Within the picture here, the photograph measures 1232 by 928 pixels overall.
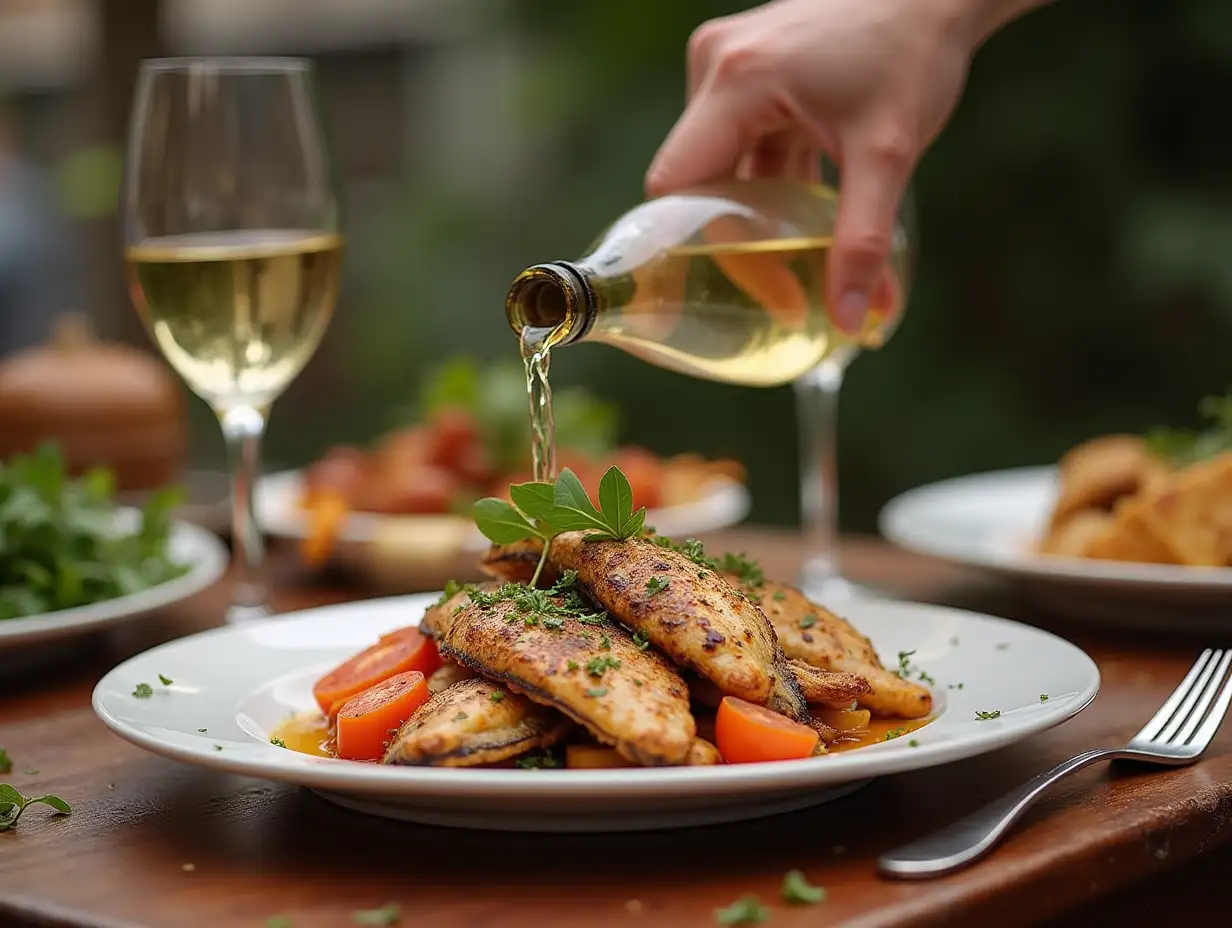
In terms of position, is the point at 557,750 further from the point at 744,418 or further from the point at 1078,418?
the point at 744,418

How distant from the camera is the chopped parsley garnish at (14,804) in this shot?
1513 millimetres

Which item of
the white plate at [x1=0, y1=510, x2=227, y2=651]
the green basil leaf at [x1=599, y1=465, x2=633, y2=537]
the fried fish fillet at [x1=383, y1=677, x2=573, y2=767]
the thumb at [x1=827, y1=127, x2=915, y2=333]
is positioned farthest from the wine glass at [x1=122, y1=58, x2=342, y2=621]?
the fried fish fillet at [x1=383, y1=677, x2=573, y2=767]

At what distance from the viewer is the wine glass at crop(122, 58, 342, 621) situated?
2279 mm

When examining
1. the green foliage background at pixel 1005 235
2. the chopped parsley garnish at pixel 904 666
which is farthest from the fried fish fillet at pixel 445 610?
the green foliage background at pixel 1005 235

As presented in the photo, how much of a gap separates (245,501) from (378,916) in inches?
51.0

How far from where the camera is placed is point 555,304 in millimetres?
1837

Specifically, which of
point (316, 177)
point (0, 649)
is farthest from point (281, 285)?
point (0, 649)

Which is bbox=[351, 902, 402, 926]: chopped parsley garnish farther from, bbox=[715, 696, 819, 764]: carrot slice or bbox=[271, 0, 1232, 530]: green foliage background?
bbox=[271, 0, 1232, 530]: green foliage background

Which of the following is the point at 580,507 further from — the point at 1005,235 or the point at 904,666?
the point at 1005,235

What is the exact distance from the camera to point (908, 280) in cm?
253

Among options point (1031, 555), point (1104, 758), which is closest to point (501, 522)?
point (1104, 758)

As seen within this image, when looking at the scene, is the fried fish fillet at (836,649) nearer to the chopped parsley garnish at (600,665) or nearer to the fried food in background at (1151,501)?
the chopped parsley garnish at (600,665)

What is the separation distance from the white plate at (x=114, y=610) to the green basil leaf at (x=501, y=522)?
0.73 meters

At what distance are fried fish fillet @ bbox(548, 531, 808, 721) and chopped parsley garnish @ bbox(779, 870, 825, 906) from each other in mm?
217
